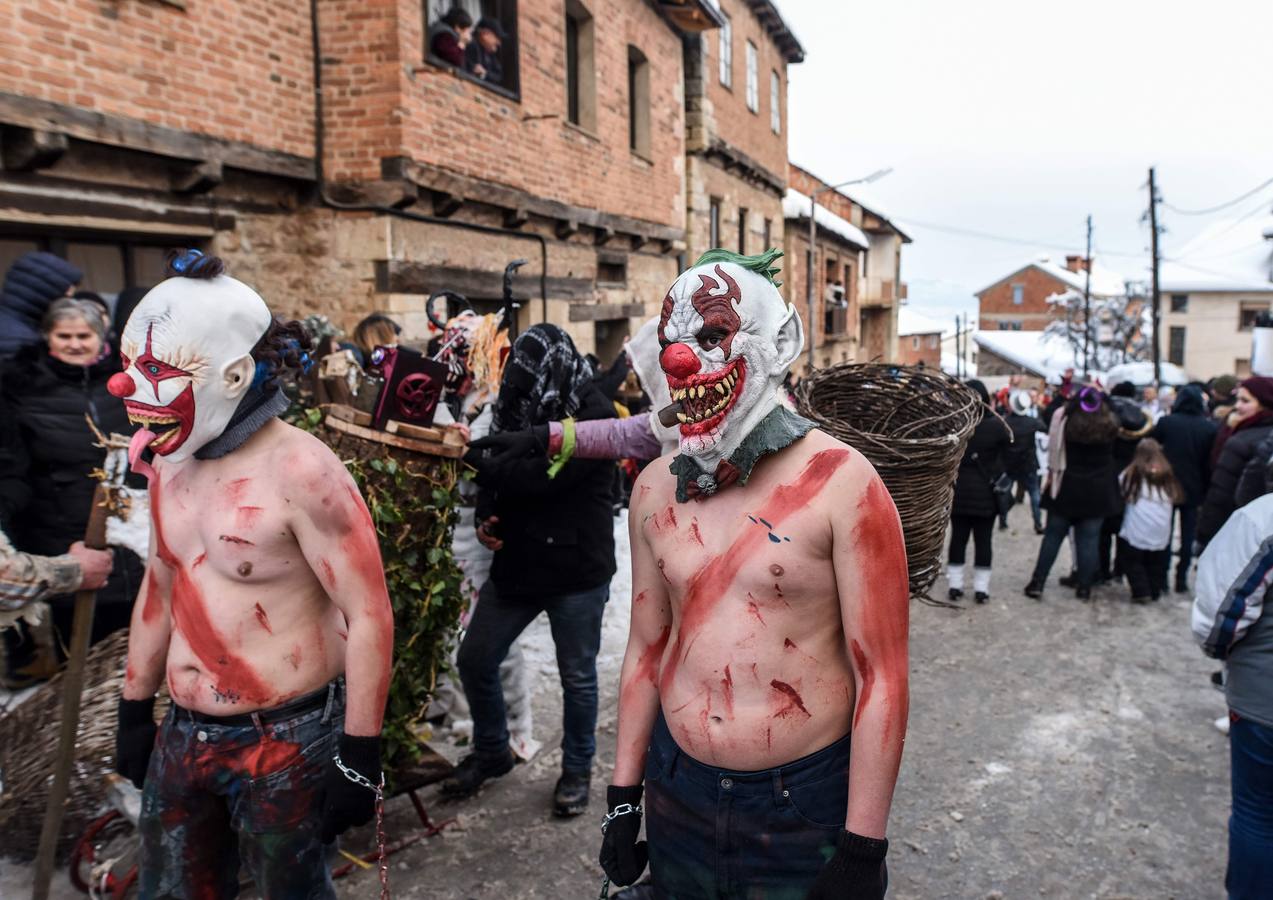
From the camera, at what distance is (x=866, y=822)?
181 cm

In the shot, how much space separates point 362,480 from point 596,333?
1071cm

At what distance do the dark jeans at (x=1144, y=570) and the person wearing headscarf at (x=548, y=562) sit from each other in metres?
5.45

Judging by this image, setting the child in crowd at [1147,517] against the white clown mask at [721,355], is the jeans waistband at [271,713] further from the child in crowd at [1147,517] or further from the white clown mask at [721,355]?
the child in crowd at [1147,517]

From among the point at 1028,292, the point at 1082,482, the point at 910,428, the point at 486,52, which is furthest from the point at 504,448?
the point at 1028,292

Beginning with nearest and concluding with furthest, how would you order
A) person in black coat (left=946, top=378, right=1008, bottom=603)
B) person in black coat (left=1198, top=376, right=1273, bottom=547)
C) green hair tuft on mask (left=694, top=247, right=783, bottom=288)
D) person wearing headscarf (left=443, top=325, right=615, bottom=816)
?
green hair tuft on mask (left=694, top=247, right=783, bottom=288)
person wearing headscarf (left=443, top=325, right=615, bottom=816)
person in black coat (left=1198, top=376, right=1273, bottom=547)
person in black coat (left=946, top=378, right=1008, bottom=603)

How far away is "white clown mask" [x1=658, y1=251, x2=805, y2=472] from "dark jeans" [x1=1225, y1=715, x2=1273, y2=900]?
2.08m

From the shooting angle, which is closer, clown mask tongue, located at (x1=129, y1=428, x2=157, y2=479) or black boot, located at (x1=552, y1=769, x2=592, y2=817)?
clown mask tongue, located at (x1=129, y1=428, x2=157, y2=479)

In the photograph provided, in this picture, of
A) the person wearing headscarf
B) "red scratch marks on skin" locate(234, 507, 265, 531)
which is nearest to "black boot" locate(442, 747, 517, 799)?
the person wearing headscarf

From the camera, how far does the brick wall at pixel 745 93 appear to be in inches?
660

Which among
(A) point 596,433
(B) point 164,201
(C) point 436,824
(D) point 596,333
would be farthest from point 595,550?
(D) point 596,333

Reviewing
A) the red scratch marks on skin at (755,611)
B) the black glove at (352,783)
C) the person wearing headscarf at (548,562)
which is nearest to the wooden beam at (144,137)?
the person wearing headscarf at (548,562)

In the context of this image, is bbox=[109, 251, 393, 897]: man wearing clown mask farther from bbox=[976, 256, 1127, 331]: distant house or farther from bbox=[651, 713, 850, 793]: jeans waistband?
bbox=[976, 256, 1127, 331]: distant house

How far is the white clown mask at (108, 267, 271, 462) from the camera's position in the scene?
2.19 m

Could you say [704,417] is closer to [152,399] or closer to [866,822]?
[866,822]
